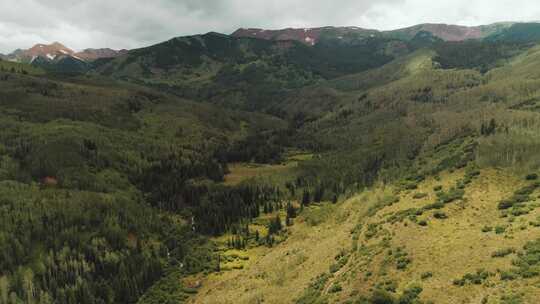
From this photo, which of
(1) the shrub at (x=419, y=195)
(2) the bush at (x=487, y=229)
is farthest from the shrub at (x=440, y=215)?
(1) the shrub at (x=419, y=195)

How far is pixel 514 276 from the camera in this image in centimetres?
6025

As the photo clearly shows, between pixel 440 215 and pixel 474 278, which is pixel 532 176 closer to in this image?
pixel 440 215

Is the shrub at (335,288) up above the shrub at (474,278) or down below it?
below

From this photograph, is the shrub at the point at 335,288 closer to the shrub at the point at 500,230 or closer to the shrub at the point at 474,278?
the shrub at the point at 474,278

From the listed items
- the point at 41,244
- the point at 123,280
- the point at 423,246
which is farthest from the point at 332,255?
the point at 41,244

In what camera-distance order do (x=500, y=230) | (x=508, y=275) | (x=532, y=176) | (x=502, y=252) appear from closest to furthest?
1. (x=508, y=275)
2. (x=502, y=252)
3. (x=500, y=230)
4. (x=532, y=176)

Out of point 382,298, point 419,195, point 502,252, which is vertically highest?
point 502,252

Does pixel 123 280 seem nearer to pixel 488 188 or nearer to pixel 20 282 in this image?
pixel 20 282

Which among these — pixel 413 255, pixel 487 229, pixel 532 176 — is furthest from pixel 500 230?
pixel 532 176

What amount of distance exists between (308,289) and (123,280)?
97.3 metres

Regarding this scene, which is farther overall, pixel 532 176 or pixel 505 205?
pixel 532 176

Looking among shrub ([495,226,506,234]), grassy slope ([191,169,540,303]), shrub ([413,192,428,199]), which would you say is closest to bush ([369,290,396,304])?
grassy slope ([191,169,540,303])

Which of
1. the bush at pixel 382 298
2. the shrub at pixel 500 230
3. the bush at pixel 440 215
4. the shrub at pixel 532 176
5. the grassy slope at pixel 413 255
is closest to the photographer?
the grassy slope at pixel 413 255

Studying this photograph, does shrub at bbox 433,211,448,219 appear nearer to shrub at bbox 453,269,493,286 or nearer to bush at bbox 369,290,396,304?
shrub at bbox 453,269,493,286
